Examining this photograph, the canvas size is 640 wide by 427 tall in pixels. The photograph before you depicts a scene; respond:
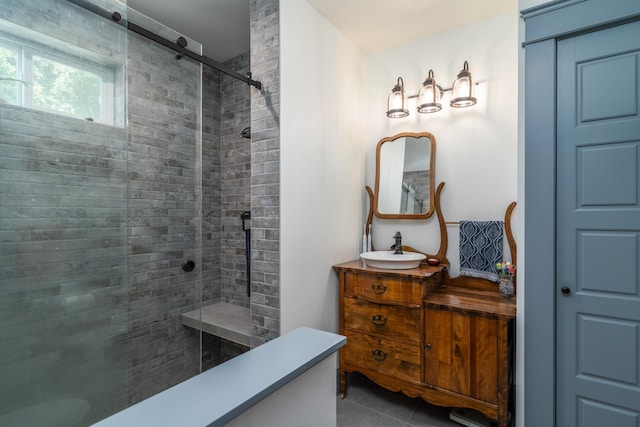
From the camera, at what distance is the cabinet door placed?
1814 mm

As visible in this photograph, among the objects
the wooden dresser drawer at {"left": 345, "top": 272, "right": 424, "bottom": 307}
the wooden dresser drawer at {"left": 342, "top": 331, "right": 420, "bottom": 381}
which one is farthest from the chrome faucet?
the wooden dresser drawer at {"left": 342, "top": 331, "right": 420, "bottom": 381}

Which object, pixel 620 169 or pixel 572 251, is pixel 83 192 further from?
pixel 620 169

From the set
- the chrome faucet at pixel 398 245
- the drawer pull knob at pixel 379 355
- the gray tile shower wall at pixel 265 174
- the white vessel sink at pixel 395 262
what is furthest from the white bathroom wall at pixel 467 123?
the gray tile shower wall at pixel 265 174

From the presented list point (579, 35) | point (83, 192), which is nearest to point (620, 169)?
point (579, 35)

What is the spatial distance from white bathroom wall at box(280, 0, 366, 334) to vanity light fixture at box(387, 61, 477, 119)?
0.36 m

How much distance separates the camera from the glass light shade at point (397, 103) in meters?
2.64

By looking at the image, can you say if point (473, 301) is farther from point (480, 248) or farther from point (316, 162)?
point (316, 162)

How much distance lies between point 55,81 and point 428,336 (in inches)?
Answer: 97.9

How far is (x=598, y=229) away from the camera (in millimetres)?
1603

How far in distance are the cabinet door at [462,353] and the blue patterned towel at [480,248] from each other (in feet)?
1.78

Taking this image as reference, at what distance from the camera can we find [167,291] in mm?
2289

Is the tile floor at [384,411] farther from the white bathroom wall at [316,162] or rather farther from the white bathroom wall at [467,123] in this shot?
the white bathroom wall at [467,123]

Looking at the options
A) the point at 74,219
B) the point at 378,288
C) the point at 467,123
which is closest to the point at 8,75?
the point at 74,219

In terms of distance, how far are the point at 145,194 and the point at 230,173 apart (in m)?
0.97
